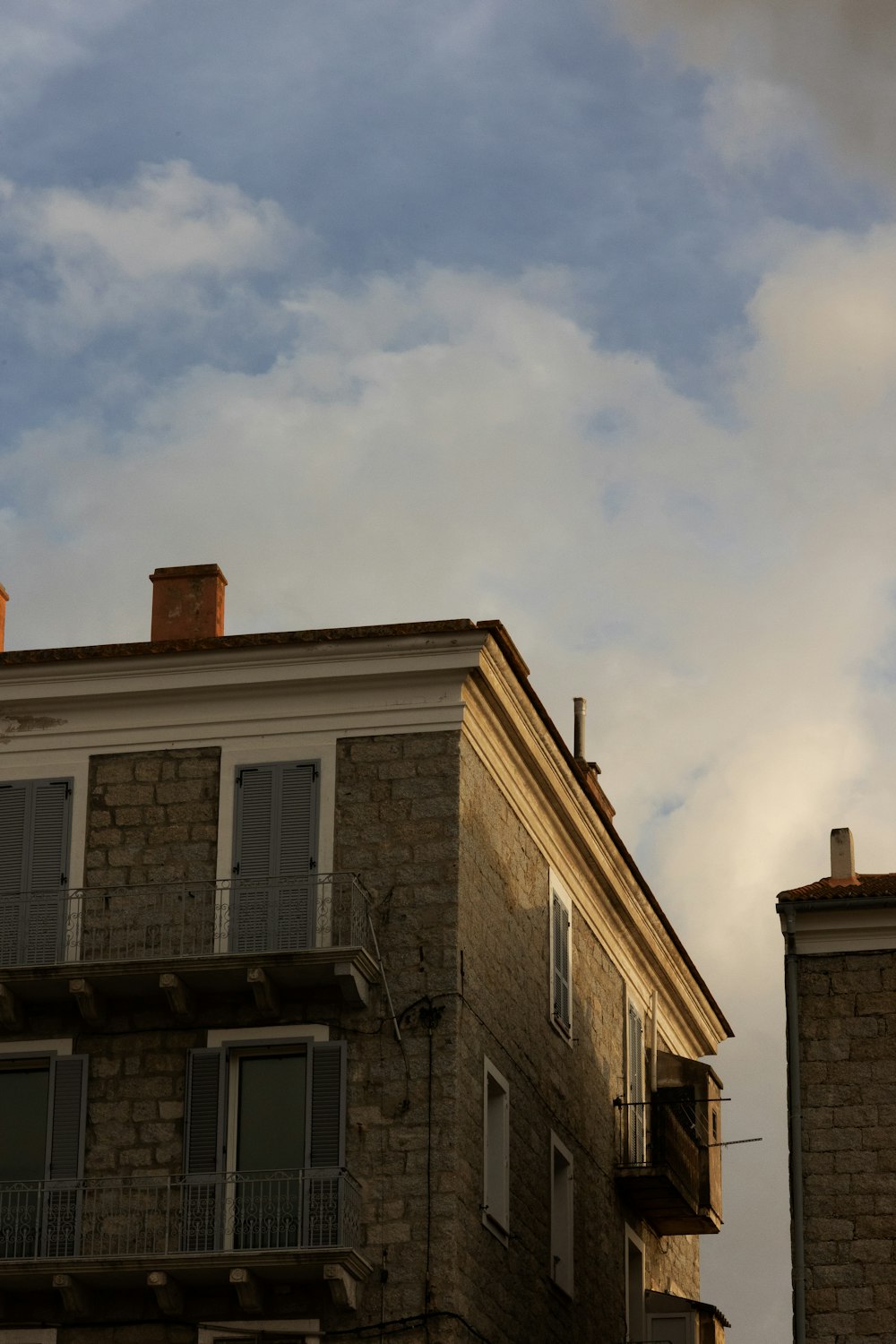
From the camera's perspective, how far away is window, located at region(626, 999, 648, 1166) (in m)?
35.1

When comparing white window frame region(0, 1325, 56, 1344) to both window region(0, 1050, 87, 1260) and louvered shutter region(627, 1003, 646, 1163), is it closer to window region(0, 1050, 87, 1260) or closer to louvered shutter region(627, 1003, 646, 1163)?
window region(0, 1050, 87, 1260)

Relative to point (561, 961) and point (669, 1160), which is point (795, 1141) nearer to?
point (561, 961)

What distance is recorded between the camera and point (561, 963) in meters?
31.7

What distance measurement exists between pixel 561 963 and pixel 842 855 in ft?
19.1

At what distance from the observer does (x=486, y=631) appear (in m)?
27.4

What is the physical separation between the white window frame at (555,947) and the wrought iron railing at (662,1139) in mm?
2817

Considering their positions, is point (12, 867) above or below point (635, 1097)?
above

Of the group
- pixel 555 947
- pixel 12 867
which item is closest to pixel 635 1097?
pixel 555 947

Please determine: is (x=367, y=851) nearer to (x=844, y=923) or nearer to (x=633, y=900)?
(x=844, y=923)

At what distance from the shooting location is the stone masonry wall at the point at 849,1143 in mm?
24156

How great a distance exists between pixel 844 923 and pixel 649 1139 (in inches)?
418

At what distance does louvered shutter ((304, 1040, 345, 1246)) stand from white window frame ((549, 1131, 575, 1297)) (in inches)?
216

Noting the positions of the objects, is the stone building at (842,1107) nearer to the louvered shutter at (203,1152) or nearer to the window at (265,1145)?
the window at (265,1145)

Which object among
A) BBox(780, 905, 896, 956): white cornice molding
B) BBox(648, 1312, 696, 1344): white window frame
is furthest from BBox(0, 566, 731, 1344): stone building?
BBox(648, 1312, 696, 1344): white window frame
